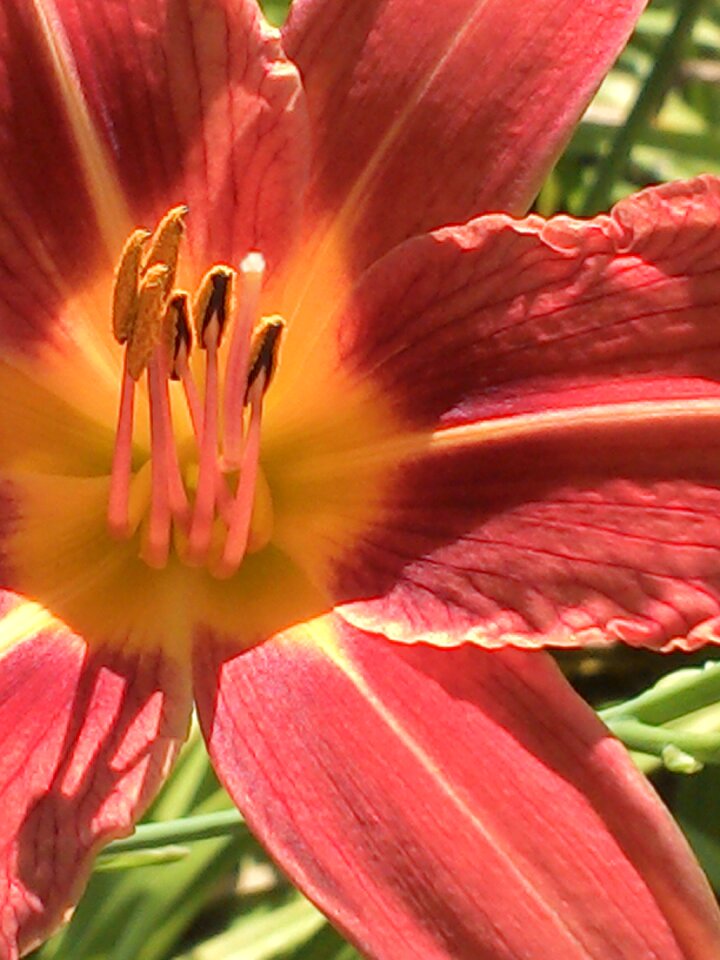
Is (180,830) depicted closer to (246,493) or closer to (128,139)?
(246,493)

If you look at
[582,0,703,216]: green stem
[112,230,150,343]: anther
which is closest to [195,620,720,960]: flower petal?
[112,230,150,343]: anther

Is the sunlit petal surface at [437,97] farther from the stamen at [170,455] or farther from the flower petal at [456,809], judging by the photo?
the flower petal at [456,809]

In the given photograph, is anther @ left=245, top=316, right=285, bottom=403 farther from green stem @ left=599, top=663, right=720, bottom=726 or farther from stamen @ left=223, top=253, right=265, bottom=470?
green stem @ left=599, top=663, right=720, bottom=726

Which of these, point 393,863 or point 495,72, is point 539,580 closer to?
point 393,863

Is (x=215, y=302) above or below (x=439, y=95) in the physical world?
below

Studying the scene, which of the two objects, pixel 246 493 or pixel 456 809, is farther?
pixel 246 493

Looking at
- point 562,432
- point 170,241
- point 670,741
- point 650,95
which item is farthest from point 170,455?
point 650,95

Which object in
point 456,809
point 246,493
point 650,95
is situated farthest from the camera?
point 650,95
